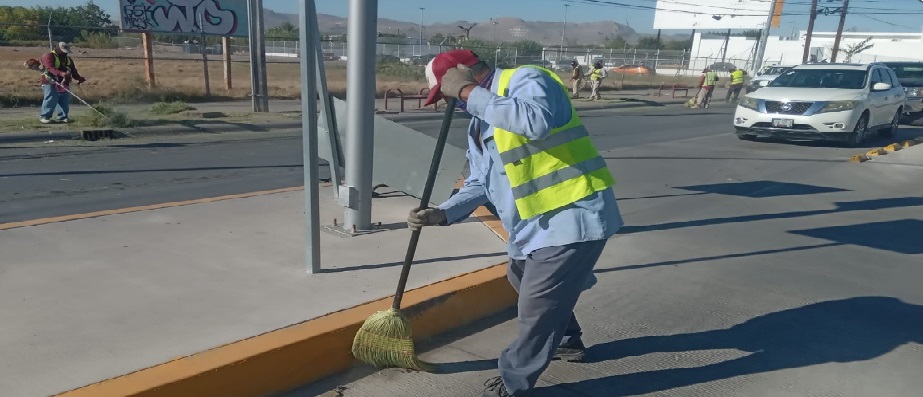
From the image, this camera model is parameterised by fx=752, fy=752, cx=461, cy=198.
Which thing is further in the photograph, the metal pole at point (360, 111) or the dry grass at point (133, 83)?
the dry grass at point (133, 83)

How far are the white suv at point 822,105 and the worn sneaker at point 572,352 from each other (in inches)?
419

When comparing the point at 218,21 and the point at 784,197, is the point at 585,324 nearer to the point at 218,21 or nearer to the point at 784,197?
the point at 784,197

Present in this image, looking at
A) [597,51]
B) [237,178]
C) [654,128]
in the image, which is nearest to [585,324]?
[237,178]

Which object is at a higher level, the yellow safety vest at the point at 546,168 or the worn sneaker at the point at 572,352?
the yellow safety vest at the point at 546,168

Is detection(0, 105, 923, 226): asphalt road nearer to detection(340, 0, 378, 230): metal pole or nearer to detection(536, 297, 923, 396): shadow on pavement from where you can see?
detection(340, 0, 378, 230): metal pole

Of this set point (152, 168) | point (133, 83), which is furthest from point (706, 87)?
point (152, 168)

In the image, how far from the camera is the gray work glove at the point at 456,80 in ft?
10.1

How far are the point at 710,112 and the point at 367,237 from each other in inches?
831

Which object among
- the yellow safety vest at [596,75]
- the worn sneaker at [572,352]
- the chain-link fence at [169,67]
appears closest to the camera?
the worn sneaker at [572,352]

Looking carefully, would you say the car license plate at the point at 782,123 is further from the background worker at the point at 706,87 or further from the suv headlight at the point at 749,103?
the background worker at the point at 706,87

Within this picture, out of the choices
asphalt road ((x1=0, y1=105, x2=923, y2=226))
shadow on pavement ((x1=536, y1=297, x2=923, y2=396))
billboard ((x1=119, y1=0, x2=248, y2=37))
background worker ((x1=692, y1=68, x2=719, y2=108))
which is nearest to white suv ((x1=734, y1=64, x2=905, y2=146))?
asphalt road ((x1=0, y1=105, x2=923, y2=226))

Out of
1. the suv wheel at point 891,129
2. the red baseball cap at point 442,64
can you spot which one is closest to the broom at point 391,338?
the red baseball cap at point 442,64

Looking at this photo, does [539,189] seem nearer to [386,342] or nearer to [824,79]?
[386,342]

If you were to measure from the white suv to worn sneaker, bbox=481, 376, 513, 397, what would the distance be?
11.3 m
